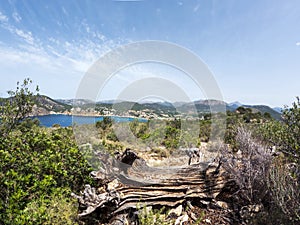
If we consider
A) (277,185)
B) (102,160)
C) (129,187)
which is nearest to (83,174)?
(102,160)

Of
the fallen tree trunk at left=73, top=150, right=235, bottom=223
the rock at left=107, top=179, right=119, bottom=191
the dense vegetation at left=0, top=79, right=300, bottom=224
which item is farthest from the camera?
the rock at left=107, top=179, right=119, bottom=191

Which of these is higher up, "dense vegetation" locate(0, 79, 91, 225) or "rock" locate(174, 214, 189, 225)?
"dense vegetation" locate(0, 79, 91, 225)

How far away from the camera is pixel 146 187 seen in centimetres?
352

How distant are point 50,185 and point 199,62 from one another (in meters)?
4.33

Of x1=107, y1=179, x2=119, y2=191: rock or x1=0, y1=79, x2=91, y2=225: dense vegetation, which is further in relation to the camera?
x1=107, y1=179, x2=119, y2=191: rock

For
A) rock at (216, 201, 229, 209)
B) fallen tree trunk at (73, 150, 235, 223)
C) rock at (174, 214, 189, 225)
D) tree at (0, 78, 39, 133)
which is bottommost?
rock at (174, 214, 189, 225)

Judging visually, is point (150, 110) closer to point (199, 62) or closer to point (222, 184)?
point (199, 62)

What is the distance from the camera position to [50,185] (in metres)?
3.11

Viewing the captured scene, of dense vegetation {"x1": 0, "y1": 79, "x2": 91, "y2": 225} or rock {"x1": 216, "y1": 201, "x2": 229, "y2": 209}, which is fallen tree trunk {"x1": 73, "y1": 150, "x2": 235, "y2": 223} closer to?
rock {"x1": 216, "y1": 201, "x2": 229, "y2": 209}

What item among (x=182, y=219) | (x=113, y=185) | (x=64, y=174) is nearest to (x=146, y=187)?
(x=113, y=185)

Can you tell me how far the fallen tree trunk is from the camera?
3.07 meters

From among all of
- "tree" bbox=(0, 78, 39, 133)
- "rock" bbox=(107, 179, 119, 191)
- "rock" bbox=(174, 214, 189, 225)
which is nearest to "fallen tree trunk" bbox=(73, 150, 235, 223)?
"rock" bbox=(107, 179, 119, 191)

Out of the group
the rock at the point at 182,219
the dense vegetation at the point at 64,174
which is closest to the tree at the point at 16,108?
the dense vegetation at the point at 64,174

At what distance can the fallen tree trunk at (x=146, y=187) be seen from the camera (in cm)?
307
